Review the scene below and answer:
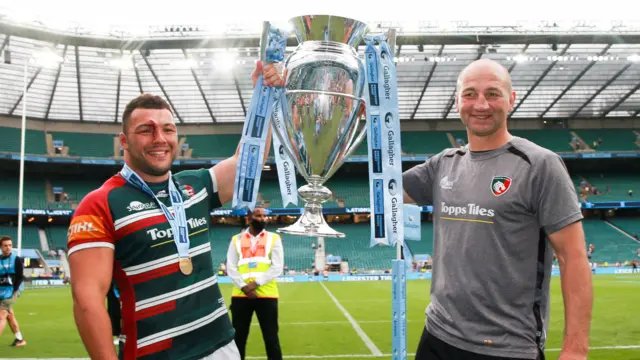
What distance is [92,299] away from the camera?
1.87 metres

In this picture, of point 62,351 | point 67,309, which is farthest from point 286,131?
point 67,309

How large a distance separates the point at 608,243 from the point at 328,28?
3721cm

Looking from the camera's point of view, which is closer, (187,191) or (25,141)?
(187,191)

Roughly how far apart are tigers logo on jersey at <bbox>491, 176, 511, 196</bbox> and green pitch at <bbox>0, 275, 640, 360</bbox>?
210 inches

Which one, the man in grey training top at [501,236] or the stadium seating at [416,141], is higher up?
the stadium seating at [416,141]

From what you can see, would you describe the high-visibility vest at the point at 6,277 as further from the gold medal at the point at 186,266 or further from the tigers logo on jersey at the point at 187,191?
the gold medal at the point at 186,266

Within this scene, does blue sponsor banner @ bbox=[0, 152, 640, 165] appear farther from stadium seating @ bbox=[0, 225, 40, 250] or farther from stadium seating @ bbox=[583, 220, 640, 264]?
stadium seating @ bbox=[583, 220, 640, 264]

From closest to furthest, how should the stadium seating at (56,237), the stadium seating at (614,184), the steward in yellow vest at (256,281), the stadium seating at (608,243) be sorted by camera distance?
the steward in yellow vest at (256,281) < the stadium seating at (608,243) < the stadium seating at (56,237) < the stadium seating at (614,184)

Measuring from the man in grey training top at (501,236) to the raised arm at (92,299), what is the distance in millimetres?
1317

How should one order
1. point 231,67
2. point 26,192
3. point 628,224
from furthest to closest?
point 628,224, point 26,192, point 231,67

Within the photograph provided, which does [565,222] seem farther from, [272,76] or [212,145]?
[212,145]

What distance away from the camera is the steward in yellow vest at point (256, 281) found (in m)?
5.35

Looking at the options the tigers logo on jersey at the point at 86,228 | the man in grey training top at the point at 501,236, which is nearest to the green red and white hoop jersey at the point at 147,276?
the tigers logo on jersey at the point at 86,228

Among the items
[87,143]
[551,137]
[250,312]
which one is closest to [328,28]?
[250,312]
